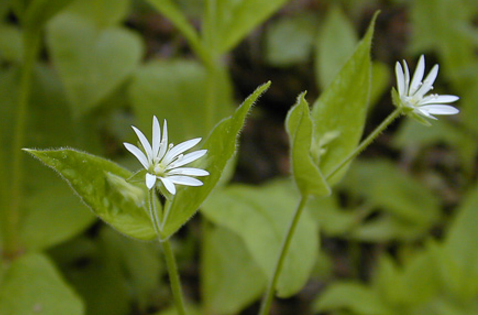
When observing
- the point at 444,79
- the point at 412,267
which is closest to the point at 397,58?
the point at 444,79

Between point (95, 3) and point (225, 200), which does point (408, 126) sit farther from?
point (95, 3)

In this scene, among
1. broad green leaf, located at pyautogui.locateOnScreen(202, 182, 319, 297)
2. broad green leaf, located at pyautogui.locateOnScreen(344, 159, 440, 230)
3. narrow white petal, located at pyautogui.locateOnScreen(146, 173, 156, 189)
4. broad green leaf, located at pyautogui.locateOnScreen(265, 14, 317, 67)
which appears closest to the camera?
narrow white petal, located at pyautogui.locateOnScreen(146, 173, 156, 189)

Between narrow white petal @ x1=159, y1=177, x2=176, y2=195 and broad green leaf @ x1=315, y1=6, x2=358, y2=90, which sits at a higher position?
broad green leaf @ x1=315, y1=6, x2=358, y2=90

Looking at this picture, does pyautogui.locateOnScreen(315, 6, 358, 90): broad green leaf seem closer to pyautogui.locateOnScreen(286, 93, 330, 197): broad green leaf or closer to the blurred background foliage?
the blurred background foliage

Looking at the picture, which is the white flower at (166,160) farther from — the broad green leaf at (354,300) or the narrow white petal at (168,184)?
the broad green leaf at (354,300)

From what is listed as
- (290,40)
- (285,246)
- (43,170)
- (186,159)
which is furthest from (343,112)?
(290,40)

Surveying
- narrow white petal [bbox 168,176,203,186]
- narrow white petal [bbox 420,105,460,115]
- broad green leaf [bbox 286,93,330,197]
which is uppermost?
narrow white petal [bbox 420,105,460,115]

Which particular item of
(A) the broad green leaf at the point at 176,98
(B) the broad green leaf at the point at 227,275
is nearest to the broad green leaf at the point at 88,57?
(A) the broad green leaf at the point at 176,98

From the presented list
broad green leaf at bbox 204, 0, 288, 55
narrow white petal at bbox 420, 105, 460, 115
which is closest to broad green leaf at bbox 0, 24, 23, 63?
broad green leaf at bbox 204, 0, 288, 55

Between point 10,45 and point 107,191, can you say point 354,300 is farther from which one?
point 10,45
